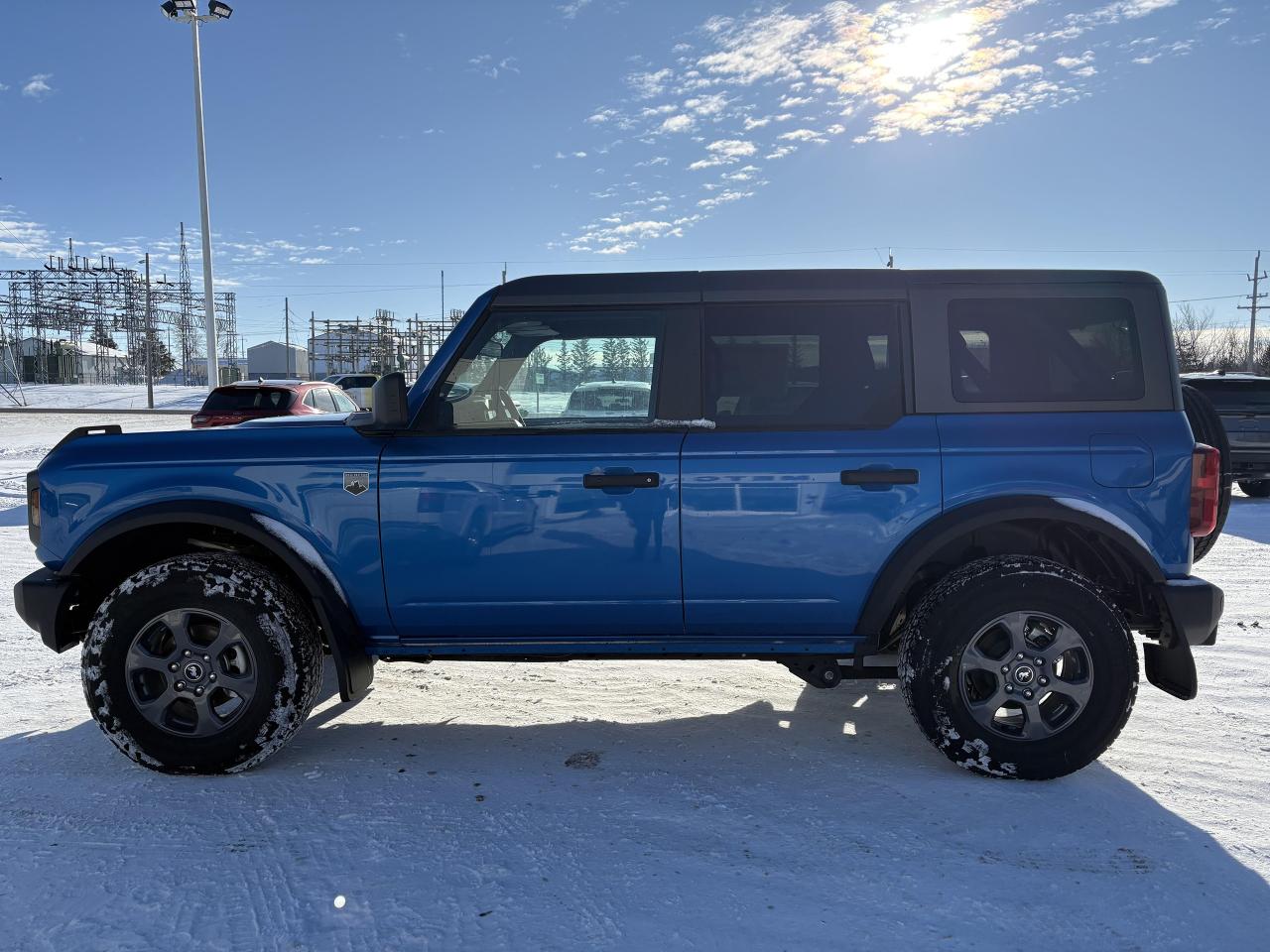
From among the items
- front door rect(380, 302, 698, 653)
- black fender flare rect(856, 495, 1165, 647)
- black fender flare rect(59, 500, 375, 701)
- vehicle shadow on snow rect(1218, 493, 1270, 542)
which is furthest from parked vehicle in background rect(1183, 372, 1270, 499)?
black fender flare rect(59, 500, 375, 701)

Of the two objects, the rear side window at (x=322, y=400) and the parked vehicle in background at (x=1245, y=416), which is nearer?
the parked vehicle in background at (x=1245, y=416)

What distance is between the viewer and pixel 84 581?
140 inches

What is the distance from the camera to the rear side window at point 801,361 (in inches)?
135

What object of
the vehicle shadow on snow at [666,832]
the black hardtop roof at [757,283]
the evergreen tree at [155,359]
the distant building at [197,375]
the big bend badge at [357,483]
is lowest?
the vehicle shadow on snow at [666,832]

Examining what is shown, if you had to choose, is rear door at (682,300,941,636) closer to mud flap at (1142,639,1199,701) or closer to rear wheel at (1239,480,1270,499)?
mud flap at (1142,639,1199,701)

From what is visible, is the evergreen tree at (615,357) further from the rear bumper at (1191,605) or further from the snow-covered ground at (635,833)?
the rear bumper at (1191,605)

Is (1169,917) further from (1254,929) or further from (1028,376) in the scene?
(1028,376)

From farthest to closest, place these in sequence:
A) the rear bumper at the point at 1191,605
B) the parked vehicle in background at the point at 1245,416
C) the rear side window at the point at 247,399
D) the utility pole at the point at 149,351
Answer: the utility pole at the point at 149,351 < the rear side window at the point at 247,399 < the parked vehicle in background at the point at 1245,416 < the rear bumper at the point at 1191,605

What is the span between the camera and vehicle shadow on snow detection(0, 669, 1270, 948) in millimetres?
2502

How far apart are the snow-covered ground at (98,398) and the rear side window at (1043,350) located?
39683 millimetres

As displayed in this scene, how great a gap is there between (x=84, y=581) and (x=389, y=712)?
4.81 ft

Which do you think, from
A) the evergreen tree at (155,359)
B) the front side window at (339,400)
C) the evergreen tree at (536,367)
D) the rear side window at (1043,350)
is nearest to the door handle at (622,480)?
the evergreen tree at (536,367)

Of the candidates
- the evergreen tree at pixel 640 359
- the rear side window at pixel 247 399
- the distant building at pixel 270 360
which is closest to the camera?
the evergreen tree at pixel 640 359

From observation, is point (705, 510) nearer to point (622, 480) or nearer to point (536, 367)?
point (622, 480)
